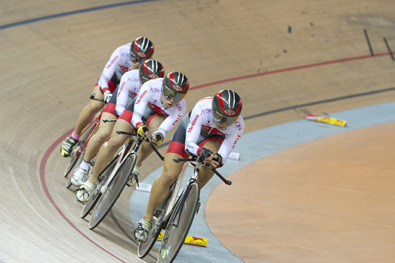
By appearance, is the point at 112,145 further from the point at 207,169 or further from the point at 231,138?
the point at 231,138

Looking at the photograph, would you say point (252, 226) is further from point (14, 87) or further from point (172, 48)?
point (172, 48)

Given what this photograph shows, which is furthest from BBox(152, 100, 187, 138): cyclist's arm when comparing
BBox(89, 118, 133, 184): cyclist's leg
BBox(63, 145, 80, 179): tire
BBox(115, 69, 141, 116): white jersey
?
BBox(63, 145, 80, 179): tire

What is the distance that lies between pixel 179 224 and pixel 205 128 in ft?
2.23

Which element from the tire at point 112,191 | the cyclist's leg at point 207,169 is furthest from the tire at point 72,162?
the cyclist's leg at point 207,169

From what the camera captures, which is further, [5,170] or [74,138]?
[74,138]

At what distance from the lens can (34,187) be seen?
388 centimetres

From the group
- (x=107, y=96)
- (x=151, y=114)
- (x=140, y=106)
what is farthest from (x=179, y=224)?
(x=107, y=96)

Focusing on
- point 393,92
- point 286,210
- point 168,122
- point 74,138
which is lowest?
point 393,92

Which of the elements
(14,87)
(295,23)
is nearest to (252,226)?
(14,87)

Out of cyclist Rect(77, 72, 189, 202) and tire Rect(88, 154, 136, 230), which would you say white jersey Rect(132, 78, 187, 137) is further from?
tire Rect(88, 154, 136, 230)

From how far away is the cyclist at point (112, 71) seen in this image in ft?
14.3

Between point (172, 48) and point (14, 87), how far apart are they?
2639 mm

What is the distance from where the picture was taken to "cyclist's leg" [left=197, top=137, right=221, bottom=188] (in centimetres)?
331

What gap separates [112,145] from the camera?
3.78 metres
